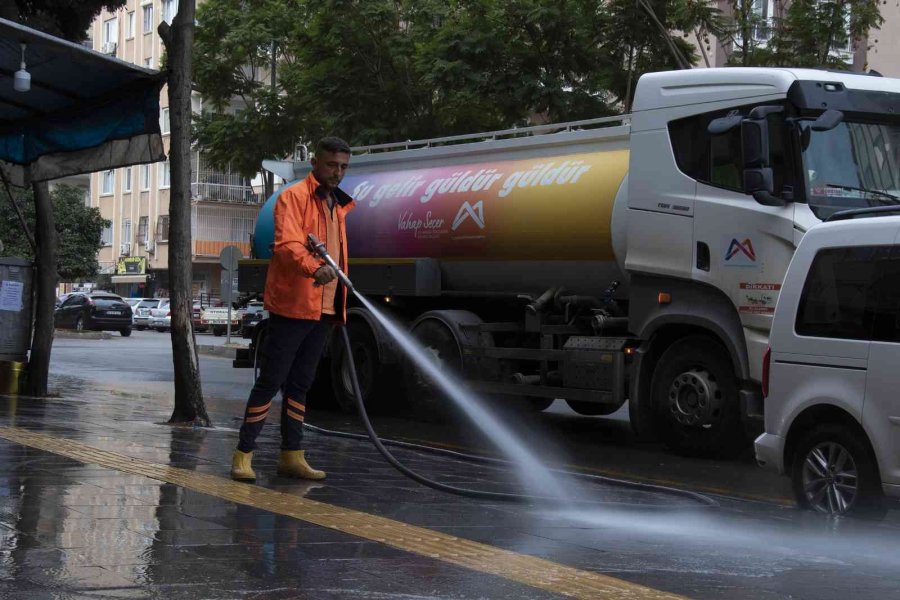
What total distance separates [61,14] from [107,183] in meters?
58.4

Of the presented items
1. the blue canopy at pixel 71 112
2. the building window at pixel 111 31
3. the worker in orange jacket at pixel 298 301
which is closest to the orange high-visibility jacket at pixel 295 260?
the worker in orange jacket at pixel 298 301

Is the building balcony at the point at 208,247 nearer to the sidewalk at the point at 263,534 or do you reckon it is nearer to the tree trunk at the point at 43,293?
the tree trunk at the point at 43,293

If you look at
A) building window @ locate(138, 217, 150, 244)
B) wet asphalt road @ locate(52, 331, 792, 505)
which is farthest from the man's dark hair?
building window @ locate(138, 217, 150, 244)

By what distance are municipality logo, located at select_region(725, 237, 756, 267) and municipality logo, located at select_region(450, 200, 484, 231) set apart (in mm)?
3694

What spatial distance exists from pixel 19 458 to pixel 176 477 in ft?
4.04

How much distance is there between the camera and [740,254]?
35.3ft

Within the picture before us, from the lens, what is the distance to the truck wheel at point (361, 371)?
15211 mm

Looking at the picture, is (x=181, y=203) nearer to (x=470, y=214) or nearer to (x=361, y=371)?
(x=470, y=214)

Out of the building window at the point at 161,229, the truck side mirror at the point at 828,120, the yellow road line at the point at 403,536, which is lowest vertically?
the yellow road line at the point at 403,536

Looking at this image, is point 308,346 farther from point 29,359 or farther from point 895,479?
point 29,359

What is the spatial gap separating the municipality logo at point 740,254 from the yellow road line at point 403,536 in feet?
16.0

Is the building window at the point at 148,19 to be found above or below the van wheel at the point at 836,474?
above

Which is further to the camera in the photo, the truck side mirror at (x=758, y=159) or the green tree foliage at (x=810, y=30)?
the green tree foliage at (x=810, y=30)

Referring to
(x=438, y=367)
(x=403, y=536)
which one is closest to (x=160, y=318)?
(x=438, y=367)
